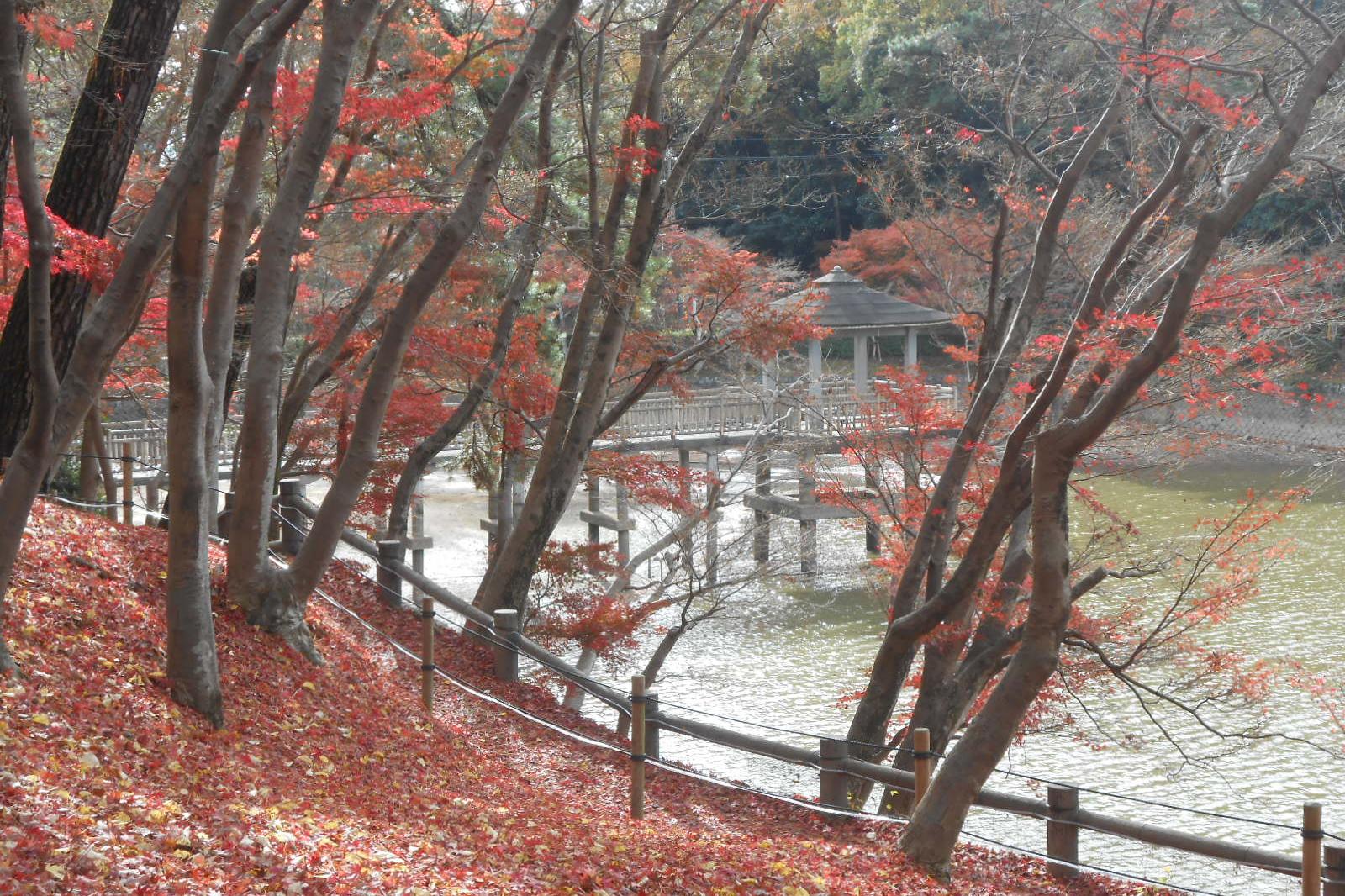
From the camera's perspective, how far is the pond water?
10.6 meters

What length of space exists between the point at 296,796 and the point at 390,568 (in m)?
4.86

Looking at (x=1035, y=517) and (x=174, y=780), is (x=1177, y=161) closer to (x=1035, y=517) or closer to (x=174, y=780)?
(x=1035, y=517)

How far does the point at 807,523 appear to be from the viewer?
21.7 metres

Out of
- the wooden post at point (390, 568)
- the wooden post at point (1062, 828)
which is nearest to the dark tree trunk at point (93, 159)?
the wooden post at point (390, 568)

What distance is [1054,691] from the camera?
35.2 feet

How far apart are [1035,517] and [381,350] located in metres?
3.64

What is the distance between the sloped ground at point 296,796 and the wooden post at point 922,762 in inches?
15.2

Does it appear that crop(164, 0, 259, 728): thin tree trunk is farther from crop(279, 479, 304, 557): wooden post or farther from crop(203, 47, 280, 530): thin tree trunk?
crop(279, 479, 304, 557): wooden post

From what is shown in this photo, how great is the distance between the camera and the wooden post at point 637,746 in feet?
19.7

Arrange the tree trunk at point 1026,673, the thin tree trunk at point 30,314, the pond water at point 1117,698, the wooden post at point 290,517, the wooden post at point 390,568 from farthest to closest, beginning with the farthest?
the pond water at point 1117,698
the wooden post at point 290,517
the wooden post at point 390,568
the tree trunk at point 1026,673
the thin tree trunk at point 30,314

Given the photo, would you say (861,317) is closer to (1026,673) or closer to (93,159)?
(93,159)

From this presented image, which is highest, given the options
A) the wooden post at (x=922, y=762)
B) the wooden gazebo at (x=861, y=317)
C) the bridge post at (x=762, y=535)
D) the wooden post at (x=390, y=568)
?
the wooden gazebo at (x=861, y=317)

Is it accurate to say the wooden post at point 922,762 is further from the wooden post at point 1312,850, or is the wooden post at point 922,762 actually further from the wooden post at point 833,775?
the wooden post at point 1312,850

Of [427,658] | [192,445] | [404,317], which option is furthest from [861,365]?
[192,445]
